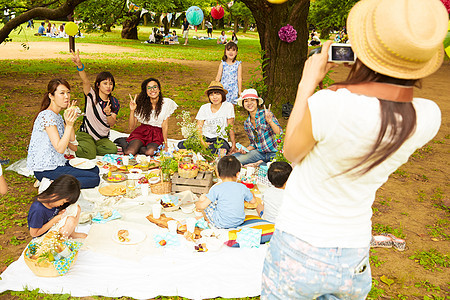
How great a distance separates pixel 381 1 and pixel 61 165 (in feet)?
15.1

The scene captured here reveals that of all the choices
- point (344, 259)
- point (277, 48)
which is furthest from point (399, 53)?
point (277, 48)

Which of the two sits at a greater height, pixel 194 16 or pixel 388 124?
pixel 194 16

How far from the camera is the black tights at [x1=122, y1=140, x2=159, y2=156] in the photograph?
626 centimetres

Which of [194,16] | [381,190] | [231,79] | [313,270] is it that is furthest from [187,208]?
[194,16]

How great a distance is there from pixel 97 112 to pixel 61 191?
2757 millimetres

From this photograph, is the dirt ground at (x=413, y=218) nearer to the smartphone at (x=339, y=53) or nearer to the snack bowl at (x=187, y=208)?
the snack bowl at (x=187, y=208)

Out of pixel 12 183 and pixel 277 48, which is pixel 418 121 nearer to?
pixel 12 183

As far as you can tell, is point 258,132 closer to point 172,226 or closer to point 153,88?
point 153,88

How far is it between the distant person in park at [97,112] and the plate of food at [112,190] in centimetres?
117

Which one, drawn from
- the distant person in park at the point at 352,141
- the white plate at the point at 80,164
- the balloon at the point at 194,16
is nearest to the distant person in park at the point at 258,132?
the white plate at the point at 80,164

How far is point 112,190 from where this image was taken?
16.2ft

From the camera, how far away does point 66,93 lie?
4.88 meters

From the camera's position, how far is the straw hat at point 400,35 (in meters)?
1.28

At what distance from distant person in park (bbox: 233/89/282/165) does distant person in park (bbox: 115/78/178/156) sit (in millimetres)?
1426
